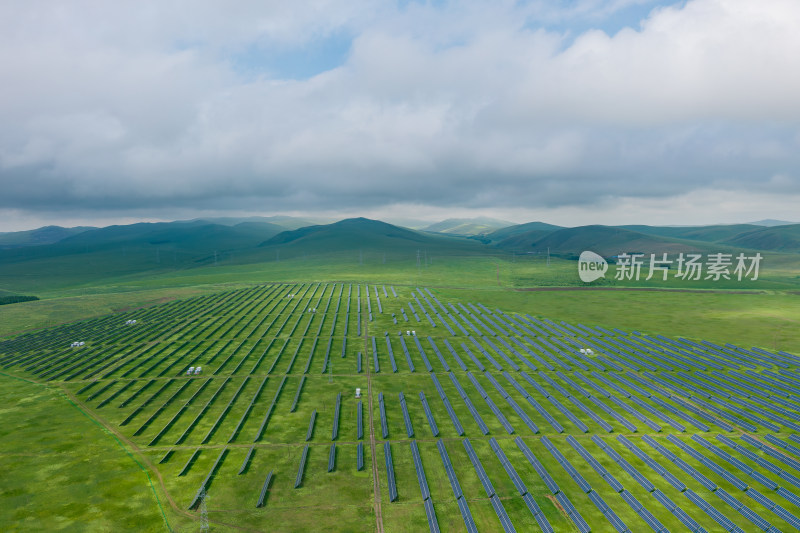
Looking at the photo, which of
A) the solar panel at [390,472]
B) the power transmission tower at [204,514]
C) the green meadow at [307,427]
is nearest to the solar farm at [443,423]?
the solar panel at [390,472]

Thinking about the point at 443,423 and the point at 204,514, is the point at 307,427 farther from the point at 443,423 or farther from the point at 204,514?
the point at 443,423

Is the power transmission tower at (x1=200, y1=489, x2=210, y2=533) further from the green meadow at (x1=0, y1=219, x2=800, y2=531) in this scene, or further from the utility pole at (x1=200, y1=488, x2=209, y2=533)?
the green meadow at (x1=0, y1=219, x2=800, y2=531)

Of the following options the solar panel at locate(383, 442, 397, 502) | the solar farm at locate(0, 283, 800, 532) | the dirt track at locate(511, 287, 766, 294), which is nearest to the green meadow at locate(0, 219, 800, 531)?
the solar farm at locate(0, 283, 800, 532)

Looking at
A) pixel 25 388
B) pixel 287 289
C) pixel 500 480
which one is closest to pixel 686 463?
pixel 500 480

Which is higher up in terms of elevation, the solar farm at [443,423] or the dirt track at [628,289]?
the dirt track at [628,289]

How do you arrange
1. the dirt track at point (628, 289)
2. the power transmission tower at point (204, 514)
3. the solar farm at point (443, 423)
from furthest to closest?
the dirt track at point (628, 289) < the solar farm at point (443, 423) < the power transmission tower at point (204, 514)

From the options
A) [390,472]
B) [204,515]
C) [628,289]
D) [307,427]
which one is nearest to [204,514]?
[204,515]

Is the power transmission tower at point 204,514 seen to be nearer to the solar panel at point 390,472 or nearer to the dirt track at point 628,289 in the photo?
the solar panel at point 390,472

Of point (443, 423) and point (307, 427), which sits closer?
point (307, 427)

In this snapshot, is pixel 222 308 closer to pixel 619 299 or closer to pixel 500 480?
pixel 500 480
